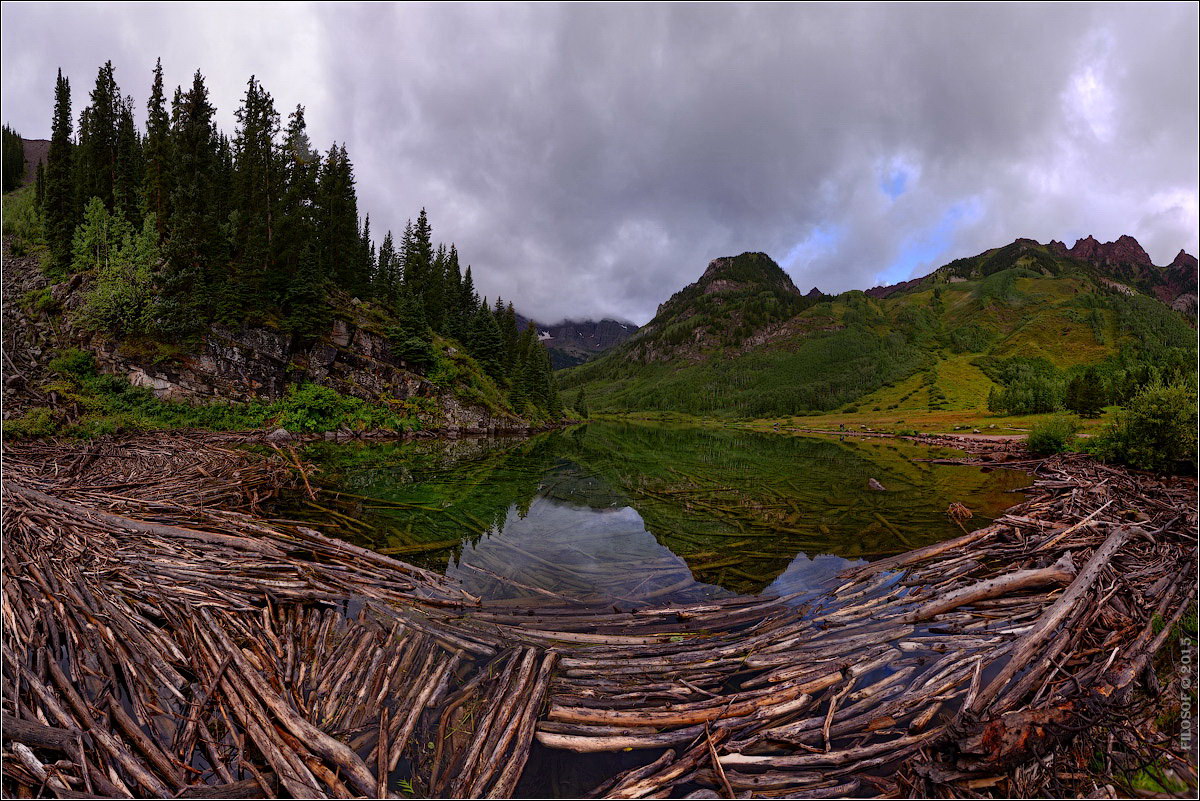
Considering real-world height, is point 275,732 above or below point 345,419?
below

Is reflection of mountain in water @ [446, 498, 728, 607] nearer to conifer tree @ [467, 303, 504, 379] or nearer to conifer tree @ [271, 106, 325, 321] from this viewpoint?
conifer tree @ [271, 106, 325, 321]

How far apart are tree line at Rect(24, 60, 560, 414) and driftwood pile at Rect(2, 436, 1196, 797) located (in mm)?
38992

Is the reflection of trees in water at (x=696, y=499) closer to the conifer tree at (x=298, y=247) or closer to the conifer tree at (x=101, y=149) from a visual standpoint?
the conifer tree at (x=298, y=247)

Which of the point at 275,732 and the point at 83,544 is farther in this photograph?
the point at 83,544

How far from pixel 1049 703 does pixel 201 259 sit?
60.7 meters

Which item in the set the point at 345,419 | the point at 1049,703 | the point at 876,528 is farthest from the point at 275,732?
the point at 345,419

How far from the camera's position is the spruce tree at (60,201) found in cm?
4241

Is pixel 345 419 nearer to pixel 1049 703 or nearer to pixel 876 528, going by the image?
pixel 876 528

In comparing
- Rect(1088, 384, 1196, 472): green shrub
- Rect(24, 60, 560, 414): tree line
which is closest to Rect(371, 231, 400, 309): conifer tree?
Rect(24, 60, 560, 414): tree line

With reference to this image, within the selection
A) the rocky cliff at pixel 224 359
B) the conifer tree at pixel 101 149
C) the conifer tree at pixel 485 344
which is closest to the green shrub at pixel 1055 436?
the rocky cliff at pixel 224 359

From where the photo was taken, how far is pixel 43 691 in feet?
16.6

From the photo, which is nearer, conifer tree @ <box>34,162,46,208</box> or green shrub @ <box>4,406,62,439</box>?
green shrub @ <box>4,406,62,439</box>

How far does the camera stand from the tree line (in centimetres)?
3931

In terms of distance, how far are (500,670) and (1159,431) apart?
1353 inches
